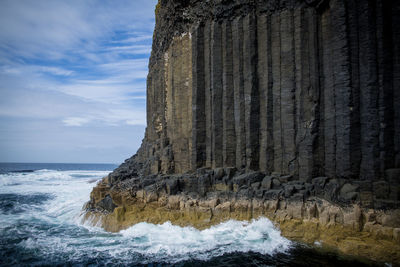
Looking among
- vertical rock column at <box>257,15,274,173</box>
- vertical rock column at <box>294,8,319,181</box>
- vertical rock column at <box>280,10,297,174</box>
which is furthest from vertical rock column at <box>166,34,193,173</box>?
vertical rock column at <box>294,8,319,181</box>

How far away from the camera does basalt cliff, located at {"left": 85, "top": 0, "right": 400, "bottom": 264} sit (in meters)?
11.2

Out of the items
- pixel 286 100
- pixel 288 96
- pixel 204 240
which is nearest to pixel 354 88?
pixel 288 96

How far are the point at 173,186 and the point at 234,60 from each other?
282 inches

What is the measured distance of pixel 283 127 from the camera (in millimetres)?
13727

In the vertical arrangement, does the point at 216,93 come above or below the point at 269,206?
above

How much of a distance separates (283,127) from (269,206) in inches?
151

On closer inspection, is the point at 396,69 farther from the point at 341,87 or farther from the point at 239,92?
the point at 239,92

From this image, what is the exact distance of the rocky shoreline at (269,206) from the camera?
1012cm

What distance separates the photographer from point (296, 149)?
1329 centimetres

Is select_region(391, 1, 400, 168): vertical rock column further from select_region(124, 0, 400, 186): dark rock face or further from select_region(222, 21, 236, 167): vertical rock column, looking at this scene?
select_region(222, 21, 236, 167): vertical rock column

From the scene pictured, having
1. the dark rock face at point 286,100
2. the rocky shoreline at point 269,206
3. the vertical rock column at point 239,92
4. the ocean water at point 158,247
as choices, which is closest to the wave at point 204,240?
the ocean water at point 158,247

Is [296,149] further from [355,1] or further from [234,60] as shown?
[355,1]

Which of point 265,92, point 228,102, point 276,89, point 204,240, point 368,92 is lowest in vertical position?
point 204,240

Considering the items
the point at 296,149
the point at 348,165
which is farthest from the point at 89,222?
the point at 348,165
